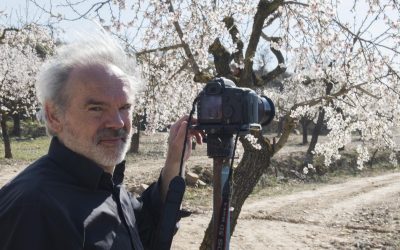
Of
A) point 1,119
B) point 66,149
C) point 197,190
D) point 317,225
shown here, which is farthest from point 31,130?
point 66,149

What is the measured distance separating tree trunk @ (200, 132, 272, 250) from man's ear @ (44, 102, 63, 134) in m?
3.56

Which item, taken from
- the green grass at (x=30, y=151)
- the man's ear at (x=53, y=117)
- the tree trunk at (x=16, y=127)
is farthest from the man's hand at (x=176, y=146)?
the tree trunk at (x=16, y=127)

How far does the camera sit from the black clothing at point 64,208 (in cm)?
128

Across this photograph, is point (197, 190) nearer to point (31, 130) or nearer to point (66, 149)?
point (66, 149)

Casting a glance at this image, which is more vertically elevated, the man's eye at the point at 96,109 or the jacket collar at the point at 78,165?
the man's eye at the point at 96,109

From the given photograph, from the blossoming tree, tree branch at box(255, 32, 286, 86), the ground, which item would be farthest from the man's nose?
the blossoming tree

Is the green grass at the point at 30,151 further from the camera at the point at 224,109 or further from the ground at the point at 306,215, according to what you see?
the camera at the point at 224,109

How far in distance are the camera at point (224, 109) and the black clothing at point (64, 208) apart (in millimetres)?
417

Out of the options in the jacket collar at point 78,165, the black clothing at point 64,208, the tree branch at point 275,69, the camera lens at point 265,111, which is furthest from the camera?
the tree branch at point 275,69

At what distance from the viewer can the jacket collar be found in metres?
1.53

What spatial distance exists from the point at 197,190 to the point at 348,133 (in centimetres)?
609

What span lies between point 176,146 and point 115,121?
43cm

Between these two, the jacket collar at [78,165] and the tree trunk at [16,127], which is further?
the tree trunk at [16,127]

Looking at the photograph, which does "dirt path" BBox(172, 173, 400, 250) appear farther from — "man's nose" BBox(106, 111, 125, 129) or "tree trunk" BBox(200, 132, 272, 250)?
"man's nose" BBox(106, 111, 125, 129)
